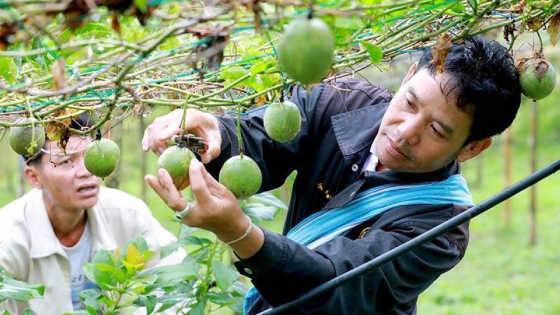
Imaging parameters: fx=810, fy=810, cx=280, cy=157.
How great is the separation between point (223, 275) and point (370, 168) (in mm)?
510

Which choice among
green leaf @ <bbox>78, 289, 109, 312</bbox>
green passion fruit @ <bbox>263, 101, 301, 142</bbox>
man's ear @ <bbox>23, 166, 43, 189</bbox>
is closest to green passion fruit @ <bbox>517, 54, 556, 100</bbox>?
green passion fruit @ <bbox>263, 101, 301, 142</bbox>

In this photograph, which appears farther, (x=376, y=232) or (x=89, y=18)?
(x=376, y=232)

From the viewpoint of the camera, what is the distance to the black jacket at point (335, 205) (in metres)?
1.57

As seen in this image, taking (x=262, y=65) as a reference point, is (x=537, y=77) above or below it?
below

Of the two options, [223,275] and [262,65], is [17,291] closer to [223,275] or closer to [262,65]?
[223,275]

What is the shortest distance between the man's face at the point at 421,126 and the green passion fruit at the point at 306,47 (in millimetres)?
753

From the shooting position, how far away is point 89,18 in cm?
100

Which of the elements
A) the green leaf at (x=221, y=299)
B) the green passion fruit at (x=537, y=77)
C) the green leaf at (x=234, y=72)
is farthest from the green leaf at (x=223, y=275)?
the green passion fruit at (x=537, y=77)

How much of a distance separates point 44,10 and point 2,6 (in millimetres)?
67

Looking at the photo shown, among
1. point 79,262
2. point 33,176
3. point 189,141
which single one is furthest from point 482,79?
point 33,176

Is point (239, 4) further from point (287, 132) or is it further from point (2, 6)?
point (287, 132)

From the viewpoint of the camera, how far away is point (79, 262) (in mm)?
3248

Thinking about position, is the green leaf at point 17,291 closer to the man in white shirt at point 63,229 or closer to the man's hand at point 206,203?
the man's hand at point 206,203

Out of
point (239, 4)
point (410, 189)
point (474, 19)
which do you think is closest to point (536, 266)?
point (410, 189)
